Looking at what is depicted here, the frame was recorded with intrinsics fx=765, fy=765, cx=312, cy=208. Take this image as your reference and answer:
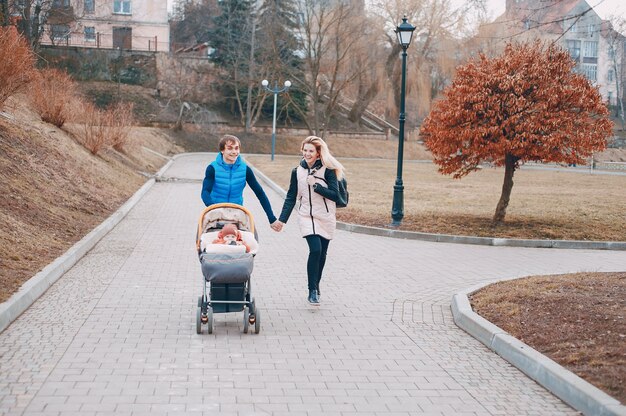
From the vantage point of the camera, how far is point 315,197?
348 inches

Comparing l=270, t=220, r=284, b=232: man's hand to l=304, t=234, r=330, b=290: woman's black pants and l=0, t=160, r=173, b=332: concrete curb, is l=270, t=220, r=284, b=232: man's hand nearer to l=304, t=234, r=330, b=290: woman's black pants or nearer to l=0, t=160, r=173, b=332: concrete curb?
l=304, t=234, r=330, b=290: woman's black pants

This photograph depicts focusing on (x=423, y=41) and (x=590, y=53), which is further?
(x=590, y=53)

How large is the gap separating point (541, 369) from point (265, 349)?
244cm

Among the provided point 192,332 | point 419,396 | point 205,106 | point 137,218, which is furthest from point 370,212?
point 205,106

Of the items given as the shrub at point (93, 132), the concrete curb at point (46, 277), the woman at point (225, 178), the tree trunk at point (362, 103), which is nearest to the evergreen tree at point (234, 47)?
the tree trunk at point (362, 103)

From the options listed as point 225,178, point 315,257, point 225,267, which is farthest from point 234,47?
point 225,267

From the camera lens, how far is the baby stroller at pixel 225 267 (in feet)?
A: 23.7

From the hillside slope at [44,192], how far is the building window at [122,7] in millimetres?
43566

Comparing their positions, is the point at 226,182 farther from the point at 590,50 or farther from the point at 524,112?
the point at 590,50

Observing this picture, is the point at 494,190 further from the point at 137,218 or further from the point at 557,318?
the point at 557,318

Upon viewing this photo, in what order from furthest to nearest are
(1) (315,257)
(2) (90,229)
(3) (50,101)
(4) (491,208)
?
(3) (50,101)
(4) (491,208)
(2) (90,229)
(1) (315,257)

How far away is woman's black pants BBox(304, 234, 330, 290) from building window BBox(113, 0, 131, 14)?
6230cm

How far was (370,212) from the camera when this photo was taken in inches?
754

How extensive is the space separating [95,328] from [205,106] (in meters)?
56.9
